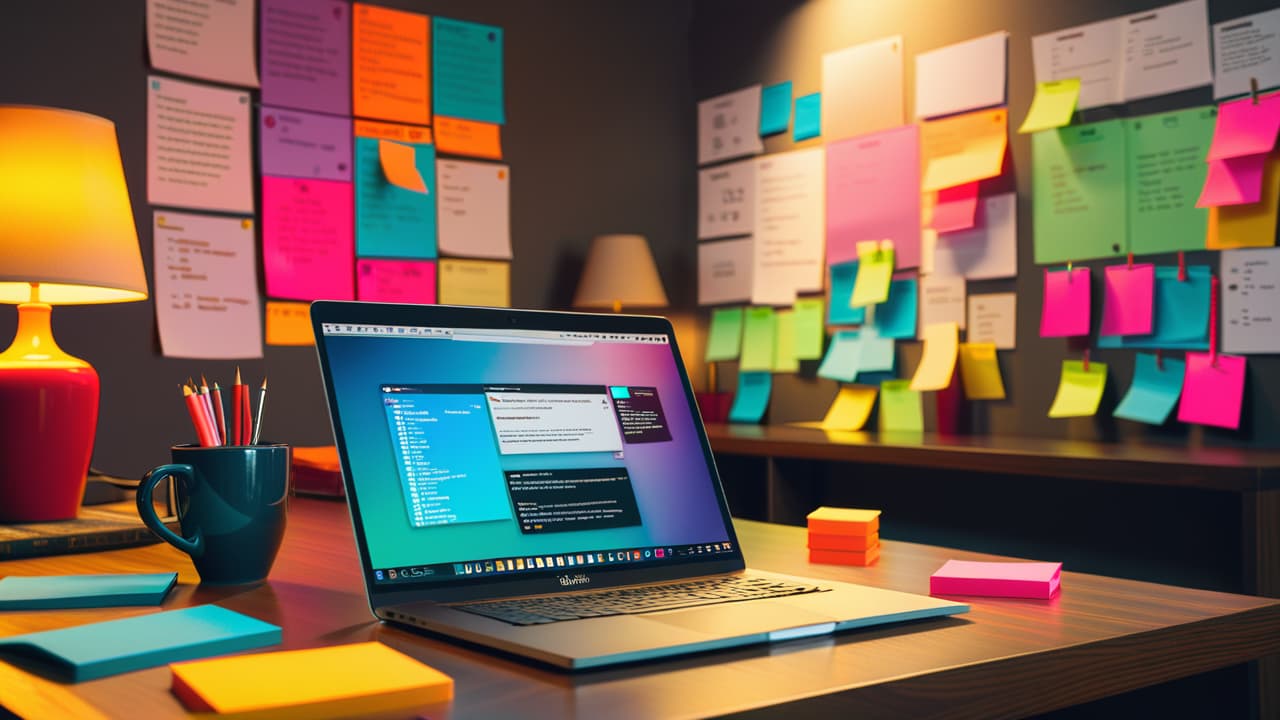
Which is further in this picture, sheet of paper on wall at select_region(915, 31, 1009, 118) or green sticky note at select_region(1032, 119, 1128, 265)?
sheet of paper on wall at select_region(915, 31, 1009, 118)

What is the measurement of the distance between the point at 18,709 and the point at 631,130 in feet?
9.21

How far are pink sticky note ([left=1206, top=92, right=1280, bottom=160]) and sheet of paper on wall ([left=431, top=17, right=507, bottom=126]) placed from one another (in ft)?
5.59

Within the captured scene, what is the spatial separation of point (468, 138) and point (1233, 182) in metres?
1.77

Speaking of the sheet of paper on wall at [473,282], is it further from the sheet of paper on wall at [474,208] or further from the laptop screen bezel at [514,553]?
the laptop screen bezel at [514,553]

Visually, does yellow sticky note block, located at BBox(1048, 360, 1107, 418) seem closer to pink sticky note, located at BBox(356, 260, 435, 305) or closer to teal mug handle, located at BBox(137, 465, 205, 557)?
pink sticky note, located at BBox(356, 260, 435, 305)

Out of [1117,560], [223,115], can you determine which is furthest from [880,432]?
[223,115]

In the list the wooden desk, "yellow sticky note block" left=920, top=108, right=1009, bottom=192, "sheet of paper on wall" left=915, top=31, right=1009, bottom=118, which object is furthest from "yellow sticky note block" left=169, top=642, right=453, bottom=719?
"sheet of paper on wall" left=915, top=31, right=1009, bottom=118

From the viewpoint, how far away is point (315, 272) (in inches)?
103

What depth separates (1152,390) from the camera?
7.09 feet

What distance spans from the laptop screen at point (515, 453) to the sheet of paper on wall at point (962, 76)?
180cm

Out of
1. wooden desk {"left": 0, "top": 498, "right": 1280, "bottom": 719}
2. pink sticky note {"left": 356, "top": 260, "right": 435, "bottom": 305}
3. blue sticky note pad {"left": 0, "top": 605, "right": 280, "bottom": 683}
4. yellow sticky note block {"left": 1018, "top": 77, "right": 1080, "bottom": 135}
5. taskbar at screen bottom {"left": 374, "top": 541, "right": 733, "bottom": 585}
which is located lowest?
wooden desk {"left": 0, "top": 498, "right": 1280, "bottom": 719}

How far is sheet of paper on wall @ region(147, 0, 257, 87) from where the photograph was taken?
2.39 meters

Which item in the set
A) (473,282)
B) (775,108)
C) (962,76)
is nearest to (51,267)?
(473,282)

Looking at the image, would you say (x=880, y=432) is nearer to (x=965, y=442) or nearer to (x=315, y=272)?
(x=965, y=442)
